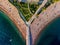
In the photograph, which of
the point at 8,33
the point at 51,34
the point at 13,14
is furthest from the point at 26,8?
the point at 51,34

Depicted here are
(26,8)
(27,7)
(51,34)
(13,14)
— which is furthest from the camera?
(13,14)

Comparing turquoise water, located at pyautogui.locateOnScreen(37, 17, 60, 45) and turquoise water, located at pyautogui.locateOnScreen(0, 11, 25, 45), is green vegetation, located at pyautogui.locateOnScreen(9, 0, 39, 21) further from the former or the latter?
turquoise water, located at pyautogui.locateOnScreen(37, 17, 60, 45)

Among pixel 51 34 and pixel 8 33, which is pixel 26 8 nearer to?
pixel 8 33

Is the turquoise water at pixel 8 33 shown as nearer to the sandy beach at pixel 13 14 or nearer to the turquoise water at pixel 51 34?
the sandy beach at pixel 13 14

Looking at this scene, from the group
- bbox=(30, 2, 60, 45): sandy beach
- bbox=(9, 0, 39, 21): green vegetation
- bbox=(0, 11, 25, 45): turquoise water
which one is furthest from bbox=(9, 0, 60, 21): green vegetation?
bbox=(0, 11, 25, 45): turquoise water

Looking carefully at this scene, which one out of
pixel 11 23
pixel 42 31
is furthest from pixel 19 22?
pixel 42 31

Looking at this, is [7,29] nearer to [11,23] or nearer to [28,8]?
[11,23]
